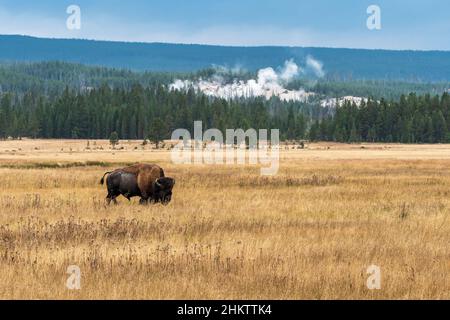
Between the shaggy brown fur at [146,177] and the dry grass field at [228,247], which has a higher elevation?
the shaggy brown fur at [146,177]

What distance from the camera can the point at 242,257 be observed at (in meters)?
10.8

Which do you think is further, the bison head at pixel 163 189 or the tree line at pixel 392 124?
the tree line at pixel 392 124

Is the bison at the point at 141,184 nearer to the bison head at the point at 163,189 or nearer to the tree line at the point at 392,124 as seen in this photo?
the bison head at the point at 163,189

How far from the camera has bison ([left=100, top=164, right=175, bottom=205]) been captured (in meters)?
19.7

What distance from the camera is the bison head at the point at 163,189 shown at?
19469 mm

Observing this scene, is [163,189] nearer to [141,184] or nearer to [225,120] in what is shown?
[141,184]

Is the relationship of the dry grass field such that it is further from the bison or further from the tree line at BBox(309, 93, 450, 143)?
the tree line at BBox(309, 93, 450, 143)

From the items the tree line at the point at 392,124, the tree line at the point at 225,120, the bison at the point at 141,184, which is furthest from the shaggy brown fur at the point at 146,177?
the tree line at the point at 392,124

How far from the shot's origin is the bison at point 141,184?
19.7 metres

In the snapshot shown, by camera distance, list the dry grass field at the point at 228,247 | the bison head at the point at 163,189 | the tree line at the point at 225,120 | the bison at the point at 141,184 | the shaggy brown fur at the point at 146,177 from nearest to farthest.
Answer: the dry grass field at the point at 228,247
the bison head at the point at 163,189
the bison at the point at 141,184
the shaggy brown fur at the point at 146,177
the tree line at the point at 225,120

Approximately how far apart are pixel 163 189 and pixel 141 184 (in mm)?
775

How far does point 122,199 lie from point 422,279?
14308mm

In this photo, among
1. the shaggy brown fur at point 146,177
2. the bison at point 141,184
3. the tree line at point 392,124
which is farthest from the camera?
the tree line at point 392,124
